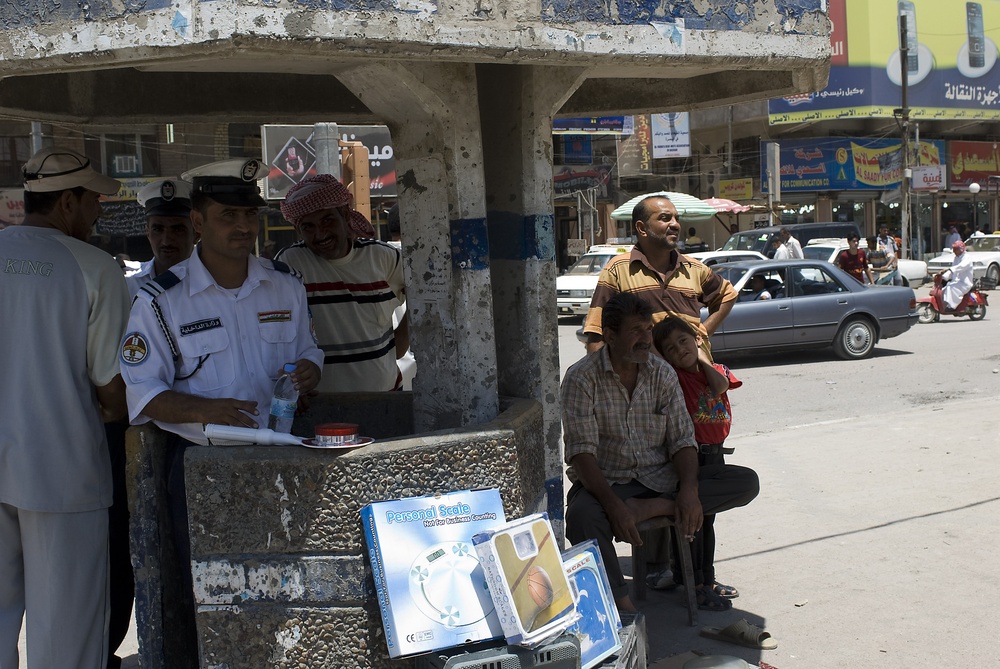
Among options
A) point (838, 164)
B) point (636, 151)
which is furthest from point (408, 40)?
point (838, 164)

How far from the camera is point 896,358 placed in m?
13.3

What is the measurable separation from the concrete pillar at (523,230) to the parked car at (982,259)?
79.5ft

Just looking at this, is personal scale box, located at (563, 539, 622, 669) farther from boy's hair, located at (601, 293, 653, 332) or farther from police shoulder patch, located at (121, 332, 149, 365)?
police shoulder patch, located at (121, 332, 149, 365)

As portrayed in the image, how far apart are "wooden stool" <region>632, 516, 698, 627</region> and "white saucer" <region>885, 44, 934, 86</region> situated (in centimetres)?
3492

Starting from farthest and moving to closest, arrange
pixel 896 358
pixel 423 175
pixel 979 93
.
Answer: pixel 979 93 → pixel 896 358 → pixel 423 175

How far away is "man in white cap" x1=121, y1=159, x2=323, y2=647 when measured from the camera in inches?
118

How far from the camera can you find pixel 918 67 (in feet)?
121

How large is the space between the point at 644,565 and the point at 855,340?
9702 millimetres

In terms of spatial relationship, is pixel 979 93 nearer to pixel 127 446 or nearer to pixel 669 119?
pixel 669 119

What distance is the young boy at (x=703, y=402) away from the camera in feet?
14.7

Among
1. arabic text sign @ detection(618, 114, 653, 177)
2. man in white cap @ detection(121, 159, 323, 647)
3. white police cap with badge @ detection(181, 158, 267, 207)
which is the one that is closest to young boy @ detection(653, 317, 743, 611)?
man in white cap @ detection(121, 159, 323, 647)

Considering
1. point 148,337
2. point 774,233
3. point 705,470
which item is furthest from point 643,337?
point 774,233

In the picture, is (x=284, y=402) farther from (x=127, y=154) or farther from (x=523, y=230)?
(x=127, y=154)

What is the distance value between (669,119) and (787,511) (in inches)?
1161
